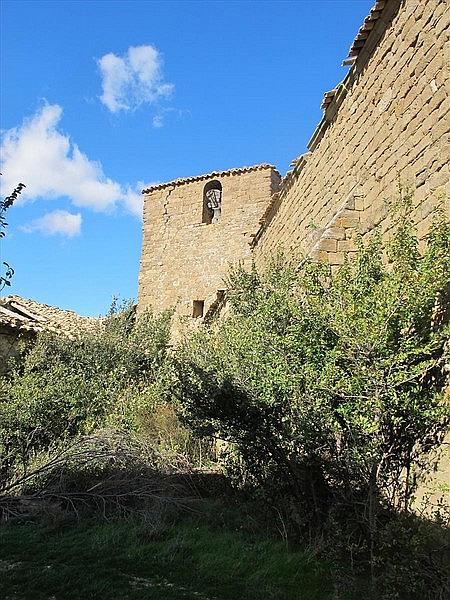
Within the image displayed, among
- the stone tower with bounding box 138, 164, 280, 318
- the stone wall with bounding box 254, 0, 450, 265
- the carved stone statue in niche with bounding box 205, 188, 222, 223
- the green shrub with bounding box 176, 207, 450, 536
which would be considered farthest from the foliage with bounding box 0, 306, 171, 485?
the carved stone statue in niche with bounding box 205, 188, 222, 223

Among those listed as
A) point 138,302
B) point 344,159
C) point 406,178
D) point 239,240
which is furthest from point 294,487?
point 138,302

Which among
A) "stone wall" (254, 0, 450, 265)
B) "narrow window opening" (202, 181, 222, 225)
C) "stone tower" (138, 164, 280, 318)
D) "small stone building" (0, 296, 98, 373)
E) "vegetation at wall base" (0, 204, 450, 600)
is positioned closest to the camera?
"vegetation at wall base" (0, 204, 450, 600)

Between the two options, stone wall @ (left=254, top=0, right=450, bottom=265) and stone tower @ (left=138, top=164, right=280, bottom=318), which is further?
stone tower @ (left=138, top=164, right=280, bottom=318)

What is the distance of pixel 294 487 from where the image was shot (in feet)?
16.3

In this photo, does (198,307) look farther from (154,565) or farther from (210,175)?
(154,565)

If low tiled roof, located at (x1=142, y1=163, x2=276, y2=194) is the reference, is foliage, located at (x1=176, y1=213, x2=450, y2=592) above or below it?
below

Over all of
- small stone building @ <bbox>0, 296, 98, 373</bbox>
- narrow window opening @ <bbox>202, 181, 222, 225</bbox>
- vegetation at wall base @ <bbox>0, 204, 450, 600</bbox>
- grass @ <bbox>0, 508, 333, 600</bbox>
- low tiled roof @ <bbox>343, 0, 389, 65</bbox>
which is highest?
narrow window opening @ <bbox>202, 181, 222, 225</bbox>

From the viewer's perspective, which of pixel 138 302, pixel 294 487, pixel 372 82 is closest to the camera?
pixel 294 487

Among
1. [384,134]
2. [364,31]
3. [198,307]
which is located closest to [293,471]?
[384,134]

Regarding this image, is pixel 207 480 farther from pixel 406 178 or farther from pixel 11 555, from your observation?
pixel 406 178

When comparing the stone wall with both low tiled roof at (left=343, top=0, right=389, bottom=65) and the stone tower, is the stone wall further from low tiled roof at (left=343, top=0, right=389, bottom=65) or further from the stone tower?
the stone tower

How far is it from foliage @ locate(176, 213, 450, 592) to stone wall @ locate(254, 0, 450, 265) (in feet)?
2.27

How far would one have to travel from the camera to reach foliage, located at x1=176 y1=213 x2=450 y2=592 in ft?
12.8

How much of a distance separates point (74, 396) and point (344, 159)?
631cm
